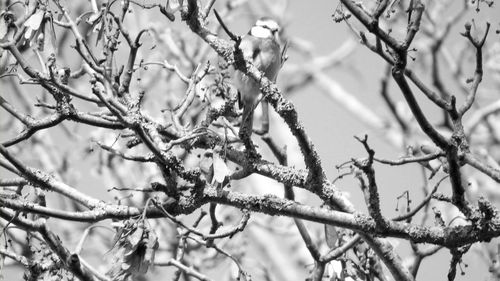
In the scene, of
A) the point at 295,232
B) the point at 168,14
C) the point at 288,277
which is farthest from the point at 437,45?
the point at 168,14

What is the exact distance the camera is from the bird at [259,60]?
4.09 meters

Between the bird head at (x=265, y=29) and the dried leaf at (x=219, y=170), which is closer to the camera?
the dried leaf at (x=219, y=170)

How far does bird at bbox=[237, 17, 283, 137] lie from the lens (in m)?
4.09

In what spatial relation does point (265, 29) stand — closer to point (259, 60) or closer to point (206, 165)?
point (259, 60)

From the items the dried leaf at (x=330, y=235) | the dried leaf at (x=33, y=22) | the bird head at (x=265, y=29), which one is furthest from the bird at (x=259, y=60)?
the dried leaf at (x=33, y=22)

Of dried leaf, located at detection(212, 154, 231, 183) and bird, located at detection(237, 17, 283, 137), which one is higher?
bird, located at detection(237, 17, 283, 137)

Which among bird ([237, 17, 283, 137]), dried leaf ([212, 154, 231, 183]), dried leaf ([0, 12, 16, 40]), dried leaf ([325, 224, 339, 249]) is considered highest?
bird ([237, 17, 283, 137])

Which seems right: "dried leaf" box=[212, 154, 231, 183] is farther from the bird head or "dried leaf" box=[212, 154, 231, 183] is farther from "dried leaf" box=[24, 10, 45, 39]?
the bird head

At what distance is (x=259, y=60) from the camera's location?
434cm

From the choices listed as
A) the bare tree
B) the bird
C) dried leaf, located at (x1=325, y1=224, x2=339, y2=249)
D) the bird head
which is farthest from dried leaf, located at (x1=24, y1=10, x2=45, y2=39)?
the bird head

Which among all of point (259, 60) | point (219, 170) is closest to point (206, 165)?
point (219, 170)

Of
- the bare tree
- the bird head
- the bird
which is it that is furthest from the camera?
the bird head

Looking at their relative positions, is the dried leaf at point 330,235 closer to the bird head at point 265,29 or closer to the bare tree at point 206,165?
the bare tree at point 206,165

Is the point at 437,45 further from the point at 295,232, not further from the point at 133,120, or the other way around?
the point at 133,120
